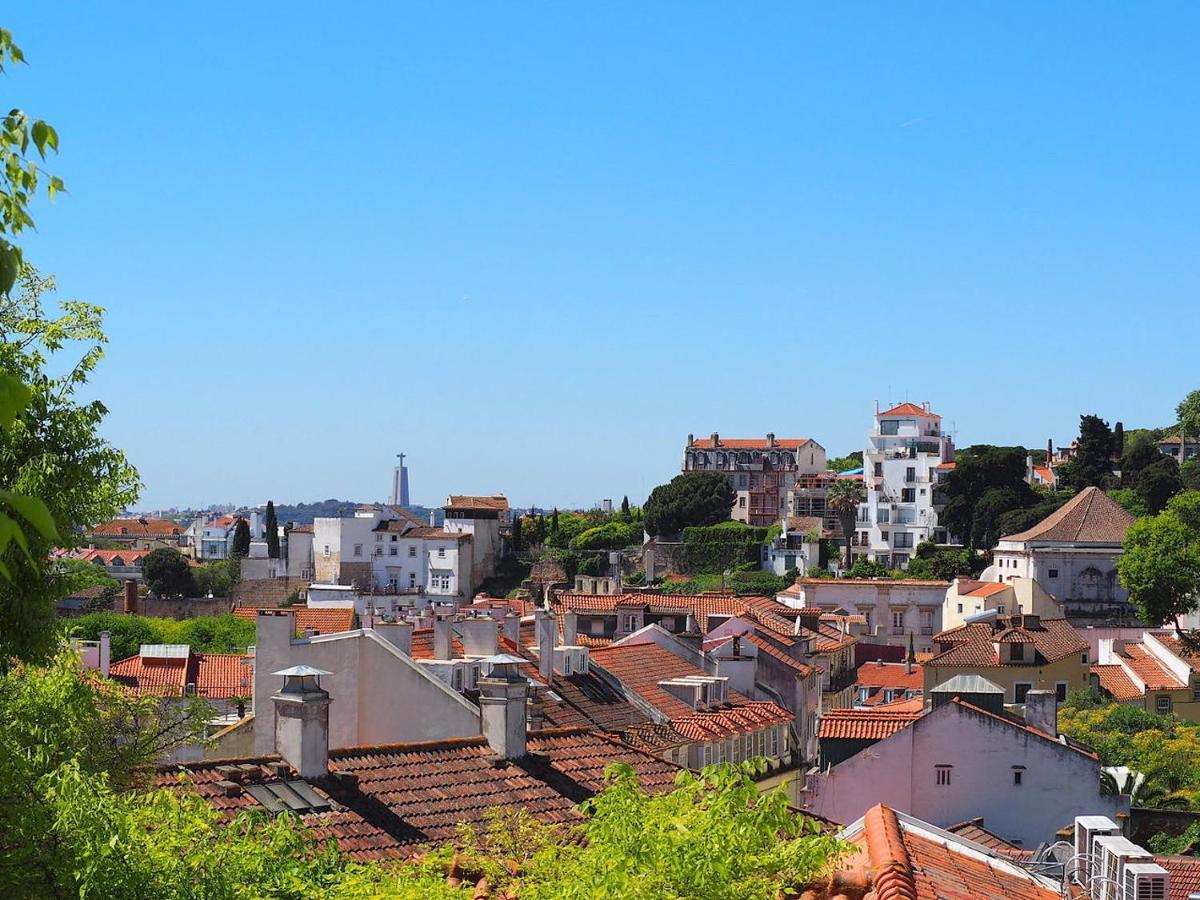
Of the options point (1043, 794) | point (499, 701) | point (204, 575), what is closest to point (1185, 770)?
point (1043, 794)

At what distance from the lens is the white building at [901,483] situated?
104 meters

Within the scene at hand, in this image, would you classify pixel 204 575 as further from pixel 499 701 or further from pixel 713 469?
pixel 499 701

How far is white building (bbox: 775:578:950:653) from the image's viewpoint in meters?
79.2

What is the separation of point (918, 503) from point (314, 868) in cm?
9633

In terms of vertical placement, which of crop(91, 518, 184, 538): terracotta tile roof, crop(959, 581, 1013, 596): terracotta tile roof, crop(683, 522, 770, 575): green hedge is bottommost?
crop(959, 581, 1013, 596): terracotta tile roof

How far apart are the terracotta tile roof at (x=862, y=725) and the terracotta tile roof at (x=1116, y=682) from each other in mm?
24354

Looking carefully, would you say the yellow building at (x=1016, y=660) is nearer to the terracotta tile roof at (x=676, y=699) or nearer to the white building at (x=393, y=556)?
the terracotta tile roof at (x=676, y=699)

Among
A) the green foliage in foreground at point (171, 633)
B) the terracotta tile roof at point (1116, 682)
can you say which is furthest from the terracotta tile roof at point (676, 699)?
the green foliage in foreground at point (171, 633)

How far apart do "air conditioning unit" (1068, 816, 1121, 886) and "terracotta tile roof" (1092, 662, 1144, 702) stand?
1356 inches

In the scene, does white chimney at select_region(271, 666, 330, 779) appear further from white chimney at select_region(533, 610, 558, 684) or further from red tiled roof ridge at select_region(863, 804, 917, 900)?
white chimney at select_region(533, 610, 558, 684)

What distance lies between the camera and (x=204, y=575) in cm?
12000

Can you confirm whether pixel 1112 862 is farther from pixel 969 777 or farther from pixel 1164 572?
pixel 1164 572

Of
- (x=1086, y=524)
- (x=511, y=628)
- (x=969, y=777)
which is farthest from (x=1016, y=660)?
(x=1086, y=524)

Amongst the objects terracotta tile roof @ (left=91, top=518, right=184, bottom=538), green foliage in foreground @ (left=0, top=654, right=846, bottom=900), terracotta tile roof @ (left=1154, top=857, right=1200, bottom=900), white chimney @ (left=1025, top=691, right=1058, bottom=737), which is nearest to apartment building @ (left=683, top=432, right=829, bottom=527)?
terracotta tile roof @ (left=91, top=518, right=184, bottom=538)
